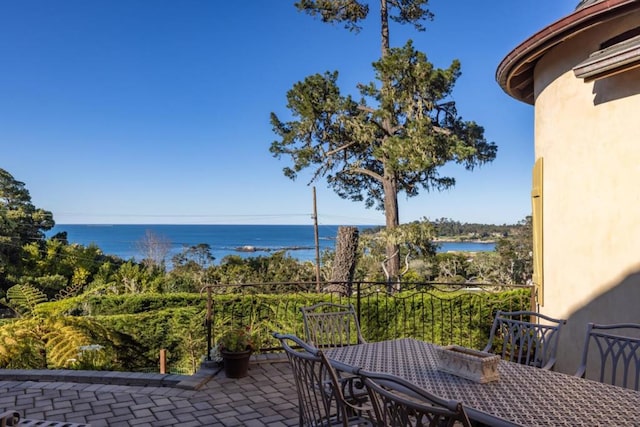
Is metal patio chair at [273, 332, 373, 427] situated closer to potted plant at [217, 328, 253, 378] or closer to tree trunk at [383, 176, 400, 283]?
potted plant at [217, 328, 253, 378]

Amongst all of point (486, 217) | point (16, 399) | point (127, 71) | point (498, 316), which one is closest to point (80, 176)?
point (127, 71)

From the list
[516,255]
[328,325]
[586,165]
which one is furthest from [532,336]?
[516,255]

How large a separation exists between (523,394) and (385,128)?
10333 mm

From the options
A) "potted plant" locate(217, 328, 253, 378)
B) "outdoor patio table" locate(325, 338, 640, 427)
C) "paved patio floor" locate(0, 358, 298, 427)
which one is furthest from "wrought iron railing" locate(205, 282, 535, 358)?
"outdoor patio table" locate(325, 338, 640, 427)

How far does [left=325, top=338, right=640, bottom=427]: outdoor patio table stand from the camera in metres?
1.66

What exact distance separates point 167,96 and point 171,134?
26.7ft

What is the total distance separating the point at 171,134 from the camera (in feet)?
102

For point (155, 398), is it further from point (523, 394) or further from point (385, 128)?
point (385, 128)

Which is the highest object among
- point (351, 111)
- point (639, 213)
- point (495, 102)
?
point (495, 102)

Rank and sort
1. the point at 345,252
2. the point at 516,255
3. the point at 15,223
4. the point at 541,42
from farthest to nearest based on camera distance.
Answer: the point at 15,223
the point at 516,255
the point at 345,252
the point at 541,42

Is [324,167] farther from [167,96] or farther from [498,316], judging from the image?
[167,96]

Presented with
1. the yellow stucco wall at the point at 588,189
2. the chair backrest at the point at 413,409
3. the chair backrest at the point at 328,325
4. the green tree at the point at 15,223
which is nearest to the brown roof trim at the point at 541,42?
the yellow stucco wall at the point at 588,189

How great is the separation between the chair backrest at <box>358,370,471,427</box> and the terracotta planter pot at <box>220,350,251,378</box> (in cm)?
296

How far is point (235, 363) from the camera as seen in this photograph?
14.1 ft
